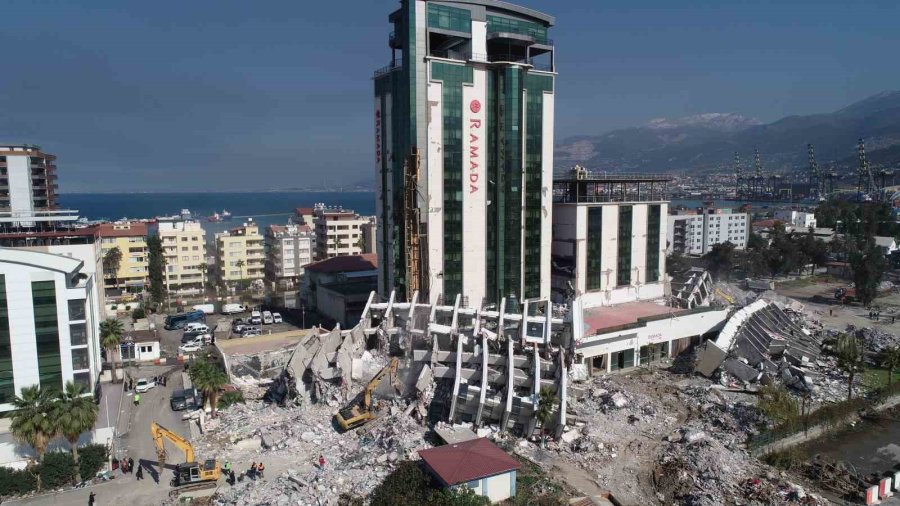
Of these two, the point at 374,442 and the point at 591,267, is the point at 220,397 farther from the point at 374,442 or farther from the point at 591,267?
the point at 591,267

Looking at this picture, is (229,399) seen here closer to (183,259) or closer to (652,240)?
(652,240)

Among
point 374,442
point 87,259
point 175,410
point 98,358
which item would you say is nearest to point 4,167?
point 87,259

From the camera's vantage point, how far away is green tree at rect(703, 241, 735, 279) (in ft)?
294

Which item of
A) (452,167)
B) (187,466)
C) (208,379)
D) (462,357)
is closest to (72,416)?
(187,466)

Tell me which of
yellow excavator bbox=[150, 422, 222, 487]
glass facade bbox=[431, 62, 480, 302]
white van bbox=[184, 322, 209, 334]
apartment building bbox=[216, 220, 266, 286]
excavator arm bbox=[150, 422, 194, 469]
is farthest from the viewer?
apartment building bbox=[216, 220, 266, 286]

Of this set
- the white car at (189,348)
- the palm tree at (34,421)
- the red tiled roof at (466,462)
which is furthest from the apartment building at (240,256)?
the red tiled roof at (466,462)

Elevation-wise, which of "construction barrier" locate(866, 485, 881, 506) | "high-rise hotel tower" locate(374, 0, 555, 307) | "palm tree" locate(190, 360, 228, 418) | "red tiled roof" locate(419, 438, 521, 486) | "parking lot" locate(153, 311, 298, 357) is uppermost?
"high-rise hotel tower" locate(374, 0, 555, 307)

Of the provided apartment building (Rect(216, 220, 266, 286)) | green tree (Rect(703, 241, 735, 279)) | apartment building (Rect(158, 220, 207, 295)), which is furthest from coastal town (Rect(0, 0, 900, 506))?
green tree (Rect(703, 241, 735, 279))

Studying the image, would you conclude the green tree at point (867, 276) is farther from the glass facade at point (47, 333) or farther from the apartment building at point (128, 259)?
the apartment building at point (128, 259)

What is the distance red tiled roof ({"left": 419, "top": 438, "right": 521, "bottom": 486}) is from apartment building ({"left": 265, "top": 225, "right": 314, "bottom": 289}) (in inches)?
2412

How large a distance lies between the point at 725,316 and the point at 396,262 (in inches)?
1157

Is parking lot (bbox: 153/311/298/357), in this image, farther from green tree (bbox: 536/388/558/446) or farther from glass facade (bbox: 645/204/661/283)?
glass facade (bbox: 645/204/661/283)

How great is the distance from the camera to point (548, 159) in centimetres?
5303

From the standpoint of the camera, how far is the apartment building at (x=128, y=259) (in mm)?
76500
